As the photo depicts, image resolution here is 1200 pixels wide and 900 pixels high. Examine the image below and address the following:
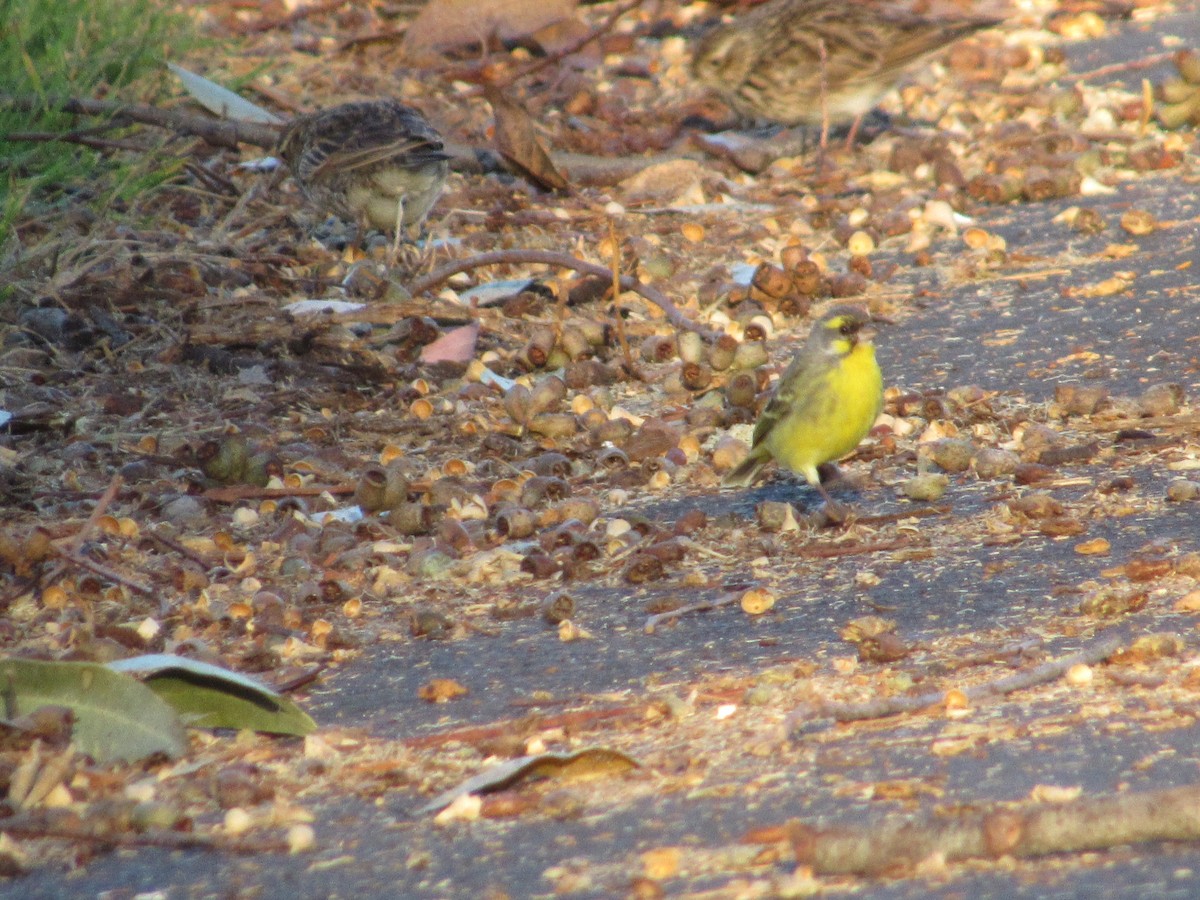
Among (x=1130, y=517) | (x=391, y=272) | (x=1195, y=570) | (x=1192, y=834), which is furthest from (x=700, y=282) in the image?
(x=1192, y=834)

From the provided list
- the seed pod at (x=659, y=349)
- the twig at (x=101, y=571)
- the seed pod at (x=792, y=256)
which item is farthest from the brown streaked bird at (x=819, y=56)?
the twig at (x=101, y=571)

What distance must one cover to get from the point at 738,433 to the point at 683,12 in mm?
6894

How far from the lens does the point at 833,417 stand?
4.36m

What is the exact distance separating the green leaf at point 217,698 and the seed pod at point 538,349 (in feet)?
9.06

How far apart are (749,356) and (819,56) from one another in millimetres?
4024

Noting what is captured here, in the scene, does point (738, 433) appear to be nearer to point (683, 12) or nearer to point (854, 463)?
point (854, 463)

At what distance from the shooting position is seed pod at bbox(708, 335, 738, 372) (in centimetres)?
549

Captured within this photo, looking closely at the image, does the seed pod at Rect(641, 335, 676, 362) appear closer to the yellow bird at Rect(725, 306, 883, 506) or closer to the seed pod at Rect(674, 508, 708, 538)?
the yellow bird at Rect(725, 306, 883, 506)

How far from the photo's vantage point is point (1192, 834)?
2.14 meters

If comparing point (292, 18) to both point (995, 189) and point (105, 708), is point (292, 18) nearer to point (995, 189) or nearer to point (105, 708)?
point (995, 189)

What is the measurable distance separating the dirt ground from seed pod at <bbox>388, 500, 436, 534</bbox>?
0.04m

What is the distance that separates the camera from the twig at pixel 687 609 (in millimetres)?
3564

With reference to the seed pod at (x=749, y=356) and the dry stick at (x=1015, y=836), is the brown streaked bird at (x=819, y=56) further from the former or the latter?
the dry stick at (x=1015, y=836)

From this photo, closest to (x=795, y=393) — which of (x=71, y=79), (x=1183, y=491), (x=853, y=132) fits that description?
(x=1183, y=491)
